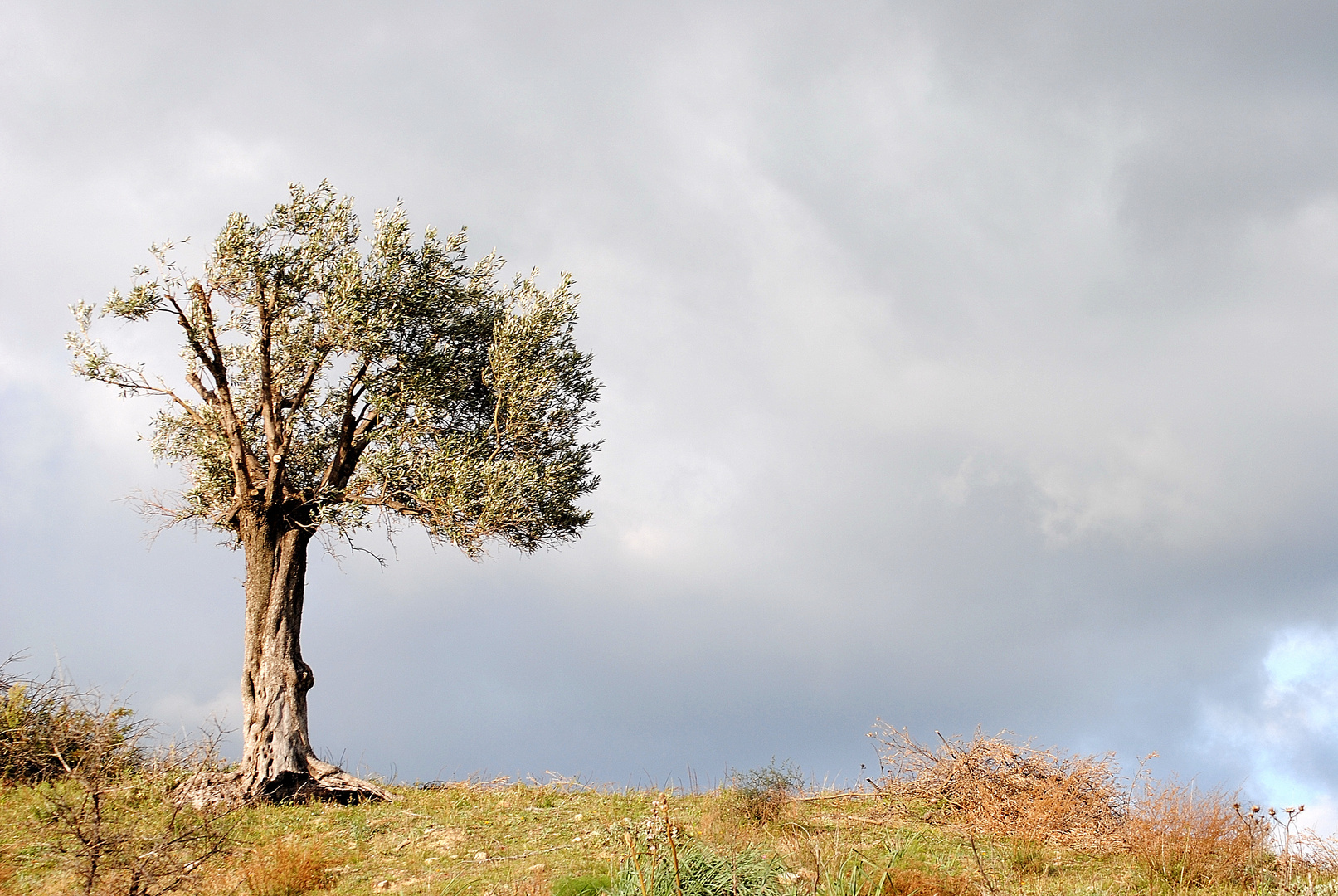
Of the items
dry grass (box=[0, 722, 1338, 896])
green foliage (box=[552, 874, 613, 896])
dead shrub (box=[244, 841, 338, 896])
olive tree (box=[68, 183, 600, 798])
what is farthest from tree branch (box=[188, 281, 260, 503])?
green foliage (box=[552, 874, 613, 896])

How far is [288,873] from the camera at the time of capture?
41.8 feet

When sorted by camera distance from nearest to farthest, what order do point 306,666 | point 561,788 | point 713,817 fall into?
point 713,817 → point 561,788 → point 306,666

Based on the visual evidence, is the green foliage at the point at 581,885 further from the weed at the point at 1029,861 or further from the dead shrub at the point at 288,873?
the weed at the point at 1029,861

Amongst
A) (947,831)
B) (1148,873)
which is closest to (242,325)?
(947,831)

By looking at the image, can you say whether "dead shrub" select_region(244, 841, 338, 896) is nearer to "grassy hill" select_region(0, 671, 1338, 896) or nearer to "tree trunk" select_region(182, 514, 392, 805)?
"grassy hill" select_region(0, 671, 1338, 896)

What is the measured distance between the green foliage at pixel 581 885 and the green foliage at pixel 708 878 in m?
0.80

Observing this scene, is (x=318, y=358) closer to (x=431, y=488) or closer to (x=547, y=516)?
(x=431, y=488)

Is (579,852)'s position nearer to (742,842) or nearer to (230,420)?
(742,842)

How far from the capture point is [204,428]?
22375 millimetres

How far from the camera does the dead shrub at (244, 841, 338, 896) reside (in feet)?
40.7

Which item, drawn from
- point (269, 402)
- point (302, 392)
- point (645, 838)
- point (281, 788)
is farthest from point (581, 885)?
point (302, 392)

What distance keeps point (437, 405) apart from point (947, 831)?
15256 millimetres

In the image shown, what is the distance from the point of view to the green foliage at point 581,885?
10.6m

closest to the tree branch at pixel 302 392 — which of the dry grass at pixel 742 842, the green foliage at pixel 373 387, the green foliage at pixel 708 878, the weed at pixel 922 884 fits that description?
the green foliage at pixel 373 387
